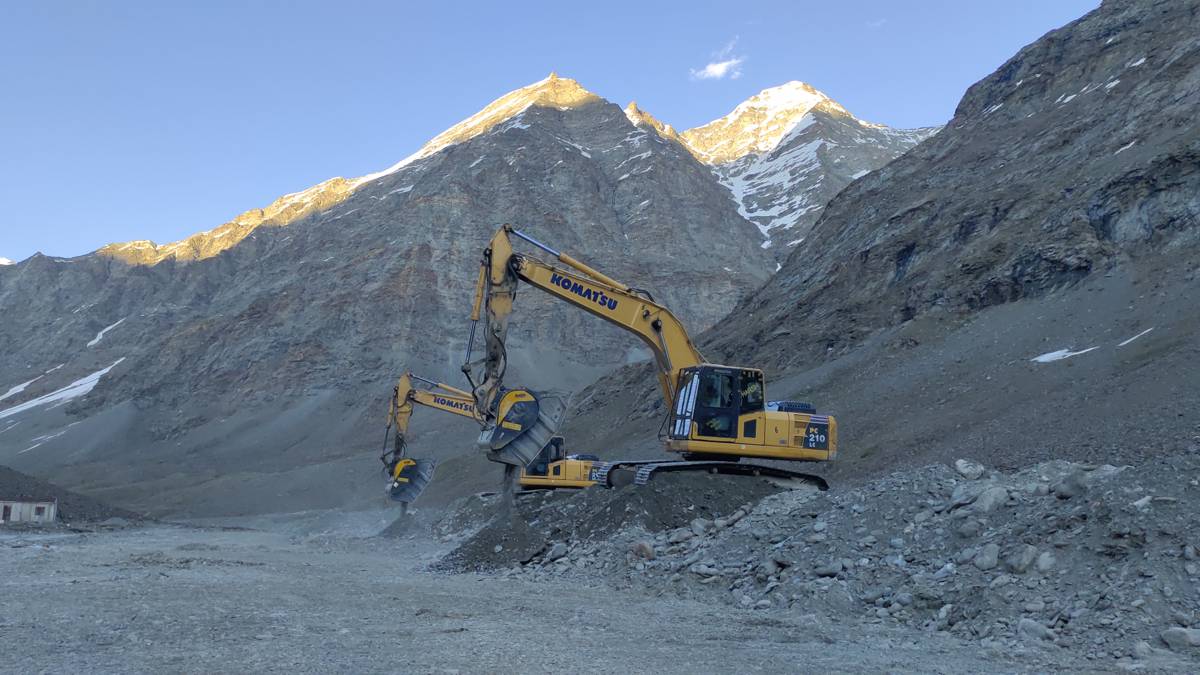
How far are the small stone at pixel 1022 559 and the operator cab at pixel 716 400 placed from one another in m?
8.27

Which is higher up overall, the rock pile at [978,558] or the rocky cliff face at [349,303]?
the rocky cliff face at [349,303]

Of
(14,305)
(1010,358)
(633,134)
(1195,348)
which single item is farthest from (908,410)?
(14,305)

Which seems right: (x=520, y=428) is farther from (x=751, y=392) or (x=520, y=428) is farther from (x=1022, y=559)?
(x=1022, y=559)

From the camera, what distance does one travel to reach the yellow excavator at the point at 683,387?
701 inches

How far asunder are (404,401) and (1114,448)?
2542cm

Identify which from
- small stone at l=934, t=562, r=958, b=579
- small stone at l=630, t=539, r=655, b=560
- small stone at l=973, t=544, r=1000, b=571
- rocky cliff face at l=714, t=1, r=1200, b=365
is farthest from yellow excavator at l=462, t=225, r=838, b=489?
rocky cliff face at l=714, t=1, r=1200, b=365

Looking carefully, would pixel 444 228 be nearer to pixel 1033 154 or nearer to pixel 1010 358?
pixel 1033 154

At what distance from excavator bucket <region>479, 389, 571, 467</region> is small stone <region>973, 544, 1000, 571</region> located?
747 centimetres

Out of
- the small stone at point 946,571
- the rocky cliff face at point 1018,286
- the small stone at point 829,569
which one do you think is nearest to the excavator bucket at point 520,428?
the small stone at point 829,569

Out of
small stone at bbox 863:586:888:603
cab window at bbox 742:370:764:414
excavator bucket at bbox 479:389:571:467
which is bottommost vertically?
small stone at bbox 863:586:888:603

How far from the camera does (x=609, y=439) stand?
2021 inches

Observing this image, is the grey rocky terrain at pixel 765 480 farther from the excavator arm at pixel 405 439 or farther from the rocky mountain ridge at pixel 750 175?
the rocky mountain ridge at pixel 750 175

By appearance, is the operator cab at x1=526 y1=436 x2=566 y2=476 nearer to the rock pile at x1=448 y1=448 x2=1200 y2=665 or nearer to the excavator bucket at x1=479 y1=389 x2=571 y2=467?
the excavator bucket at x1=479 y1=389 x2=571 y2=467

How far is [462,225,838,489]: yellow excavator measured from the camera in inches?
701
